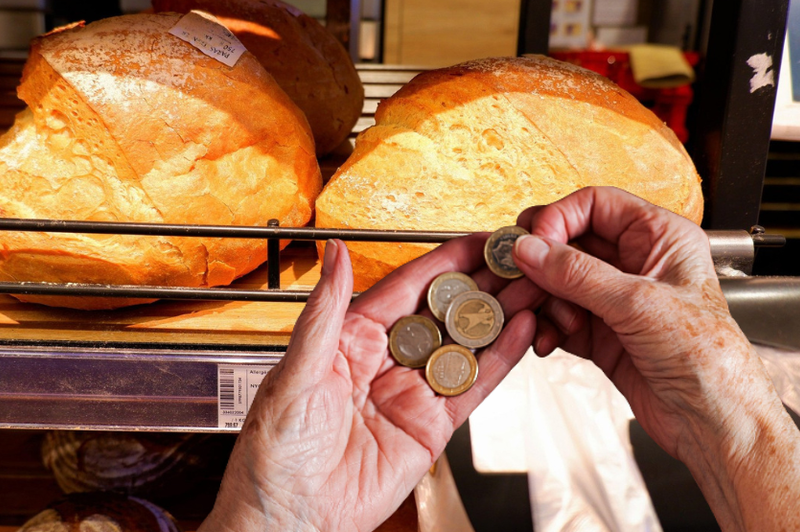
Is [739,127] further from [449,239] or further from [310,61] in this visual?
[310,61]

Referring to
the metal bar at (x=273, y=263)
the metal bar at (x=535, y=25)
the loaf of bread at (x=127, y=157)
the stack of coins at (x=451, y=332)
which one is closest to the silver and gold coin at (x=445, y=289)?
the stack of coins at (x=451, y=332)

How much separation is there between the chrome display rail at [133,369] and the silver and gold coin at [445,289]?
78mm

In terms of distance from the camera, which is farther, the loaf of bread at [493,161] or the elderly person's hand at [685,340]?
the loaf of bread at [493,161]

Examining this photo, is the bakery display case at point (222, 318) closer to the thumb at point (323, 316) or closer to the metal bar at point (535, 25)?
the thumb at point (323, 316)

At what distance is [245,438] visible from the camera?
716 mm

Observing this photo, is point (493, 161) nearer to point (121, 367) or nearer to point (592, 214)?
point (592, 214)

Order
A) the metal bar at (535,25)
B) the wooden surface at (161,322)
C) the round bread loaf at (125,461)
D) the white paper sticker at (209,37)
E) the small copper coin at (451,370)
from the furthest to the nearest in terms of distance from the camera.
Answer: the metal bar at (535,25), the round bread loaf at (125,461), the white paper sticker at (209,37), the wooden surface at (161,322), the small copper coin at (451,370)

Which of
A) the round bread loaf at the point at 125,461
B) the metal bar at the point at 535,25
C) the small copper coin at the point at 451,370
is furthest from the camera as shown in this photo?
the metal bar at the point at 535,25

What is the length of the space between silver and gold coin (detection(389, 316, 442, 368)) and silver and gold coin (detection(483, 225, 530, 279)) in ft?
0.35

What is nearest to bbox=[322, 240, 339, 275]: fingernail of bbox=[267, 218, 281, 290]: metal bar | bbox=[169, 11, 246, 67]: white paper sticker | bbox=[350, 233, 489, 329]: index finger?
bbox=[350, 233, 489, 329]: index finger

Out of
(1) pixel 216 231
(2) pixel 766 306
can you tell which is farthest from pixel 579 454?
(1) pixel 216 231

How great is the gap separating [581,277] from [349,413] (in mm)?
334

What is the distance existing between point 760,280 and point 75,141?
1089 millimetres

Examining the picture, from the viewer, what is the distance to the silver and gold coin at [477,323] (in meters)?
0.75
